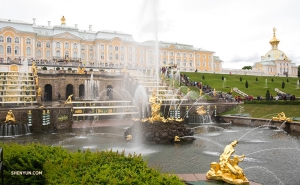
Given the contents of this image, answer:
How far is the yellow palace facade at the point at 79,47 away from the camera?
64.8 meters

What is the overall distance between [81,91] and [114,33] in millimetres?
38440

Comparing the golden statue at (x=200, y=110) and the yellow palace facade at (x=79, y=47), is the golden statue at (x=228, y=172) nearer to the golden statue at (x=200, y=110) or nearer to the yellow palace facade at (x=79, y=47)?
the golden statue at (x=200, y=110)

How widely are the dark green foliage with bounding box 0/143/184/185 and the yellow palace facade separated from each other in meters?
54.4

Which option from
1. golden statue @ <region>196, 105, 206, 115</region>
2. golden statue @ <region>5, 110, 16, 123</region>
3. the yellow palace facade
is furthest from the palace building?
golden statue @ <region>5, 110, 16, 123</region>

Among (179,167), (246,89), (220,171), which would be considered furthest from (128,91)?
(220,171)

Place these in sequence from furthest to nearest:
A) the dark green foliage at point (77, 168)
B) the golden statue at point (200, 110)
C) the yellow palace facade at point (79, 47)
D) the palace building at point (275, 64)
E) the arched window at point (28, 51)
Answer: the palace building at point (275, 64), the arched window at point (28, 51), the yellow palace facade at point (79, 47), the golden statue at point (200, 110), the dark green foliage at point (77, 168)

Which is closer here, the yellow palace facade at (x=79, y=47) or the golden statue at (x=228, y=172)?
the golden statue at (x=228, y=172)

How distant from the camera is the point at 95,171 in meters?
5.71

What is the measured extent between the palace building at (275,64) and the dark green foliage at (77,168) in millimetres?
95230

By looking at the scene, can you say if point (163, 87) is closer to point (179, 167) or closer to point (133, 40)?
point (179, 167)

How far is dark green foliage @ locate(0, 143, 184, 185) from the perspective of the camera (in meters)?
5.27

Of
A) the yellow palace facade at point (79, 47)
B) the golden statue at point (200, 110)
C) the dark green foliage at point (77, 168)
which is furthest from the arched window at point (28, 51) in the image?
the dark green foliage at point (77, 168)

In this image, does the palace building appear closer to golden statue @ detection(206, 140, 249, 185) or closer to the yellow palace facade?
the yellow palace facade

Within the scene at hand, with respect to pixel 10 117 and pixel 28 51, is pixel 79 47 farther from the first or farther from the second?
pixel 10 117
